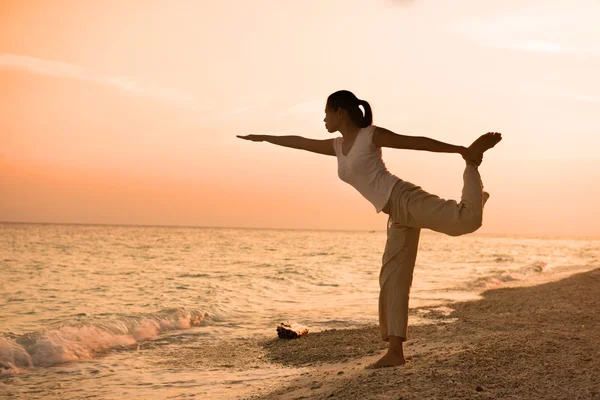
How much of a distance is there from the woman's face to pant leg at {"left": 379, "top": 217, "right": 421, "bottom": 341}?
36.2 inches

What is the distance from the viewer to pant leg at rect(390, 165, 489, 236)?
4.23 metres

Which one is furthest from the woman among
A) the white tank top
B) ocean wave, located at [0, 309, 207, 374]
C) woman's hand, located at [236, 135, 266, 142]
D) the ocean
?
ocean wave, located at [0, 309, 207, 374]

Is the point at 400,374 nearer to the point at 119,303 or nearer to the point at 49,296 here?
the point at 119,303

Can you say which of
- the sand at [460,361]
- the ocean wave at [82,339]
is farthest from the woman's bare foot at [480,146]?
the ocean wave at [82,339]

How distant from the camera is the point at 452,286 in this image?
1711 cm

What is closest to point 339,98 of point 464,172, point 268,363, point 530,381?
point 464,172

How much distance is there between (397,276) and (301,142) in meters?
1.45

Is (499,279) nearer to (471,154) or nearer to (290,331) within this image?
(290,331)

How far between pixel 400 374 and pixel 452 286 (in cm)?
1308

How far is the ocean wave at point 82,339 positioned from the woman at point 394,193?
5.15 meters

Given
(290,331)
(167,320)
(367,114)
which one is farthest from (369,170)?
(167,320)

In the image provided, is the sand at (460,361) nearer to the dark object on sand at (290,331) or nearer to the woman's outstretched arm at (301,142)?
the dark object on sand at (290,331)

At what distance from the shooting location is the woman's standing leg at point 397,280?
15.8ft

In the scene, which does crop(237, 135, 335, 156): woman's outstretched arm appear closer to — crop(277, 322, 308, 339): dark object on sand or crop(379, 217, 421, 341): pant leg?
crop(379, 217, 421, 341): pant leg
